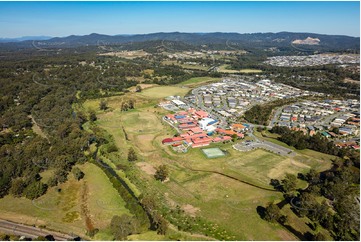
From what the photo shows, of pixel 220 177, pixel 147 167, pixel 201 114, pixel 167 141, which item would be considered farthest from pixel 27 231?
pixel 201 114

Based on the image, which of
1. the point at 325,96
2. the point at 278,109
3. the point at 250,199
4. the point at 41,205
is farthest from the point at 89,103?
the point at 325,96

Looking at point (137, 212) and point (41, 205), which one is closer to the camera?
point (137, 212)

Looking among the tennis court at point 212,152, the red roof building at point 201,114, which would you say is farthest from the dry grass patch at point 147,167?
the red roof building at point 201,114

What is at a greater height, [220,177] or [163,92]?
[163,92]

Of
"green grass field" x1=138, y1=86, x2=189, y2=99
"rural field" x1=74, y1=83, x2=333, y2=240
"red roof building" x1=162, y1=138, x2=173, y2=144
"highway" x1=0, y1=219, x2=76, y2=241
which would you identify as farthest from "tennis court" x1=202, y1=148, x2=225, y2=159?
"green grass field" x1=138, y1=86, x2=189, y2=99

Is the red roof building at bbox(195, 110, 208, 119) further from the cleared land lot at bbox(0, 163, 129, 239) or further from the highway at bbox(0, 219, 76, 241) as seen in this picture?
the highway at bbox(0, 219, 76, 241)

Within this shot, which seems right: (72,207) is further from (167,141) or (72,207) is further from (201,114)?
(201,114)

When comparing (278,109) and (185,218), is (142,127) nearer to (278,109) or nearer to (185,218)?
(185,218)
